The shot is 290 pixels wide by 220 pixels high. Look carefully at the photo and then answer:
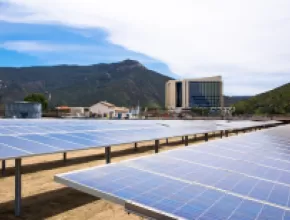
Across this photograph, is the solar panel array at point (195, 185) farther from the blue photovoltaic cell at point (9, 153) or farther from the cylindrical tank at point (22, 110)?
the cylindrical tank at point (22, 110)

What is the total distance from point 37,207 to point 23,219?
123 centimetres

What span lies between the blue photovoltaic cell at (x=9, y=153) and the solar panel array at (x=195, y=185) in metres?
3.48

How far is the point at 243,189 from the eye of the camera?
6559 mm

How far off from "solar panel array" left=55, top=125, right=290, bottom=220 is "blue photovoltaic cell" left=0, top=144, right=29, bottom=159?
3.48 m

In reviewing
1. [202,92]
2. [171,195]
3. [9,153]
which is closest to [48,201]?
[9,153]

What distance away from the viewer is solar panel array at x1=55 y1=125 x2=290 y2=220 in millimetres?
5270

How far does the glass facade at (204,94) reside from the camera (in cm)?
19450

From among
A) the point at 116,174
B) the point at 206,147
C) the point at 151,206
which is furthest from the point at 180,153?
the point at 151,206

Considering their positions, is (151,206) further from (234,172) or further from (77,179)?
(234,172)

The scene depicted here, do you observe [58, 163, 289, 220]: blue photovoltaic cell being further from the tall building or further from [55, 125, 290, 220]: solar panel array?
the tall building

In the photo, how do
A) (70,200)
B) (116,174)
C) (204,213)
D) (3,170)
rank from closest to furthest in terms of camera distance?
(204,213)
(116,174)
(70,200)
(3,170)

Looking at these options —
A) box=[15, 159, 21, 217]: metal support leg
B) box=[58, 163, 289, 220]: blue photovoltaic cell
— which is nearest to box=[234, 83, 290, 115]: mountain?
box=[15, 159, 21, 217]: metal support leg

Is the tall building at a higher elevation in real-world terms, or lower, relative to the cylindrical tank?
higher

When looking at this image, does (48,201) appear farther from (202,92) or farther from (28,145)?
(202,92)
